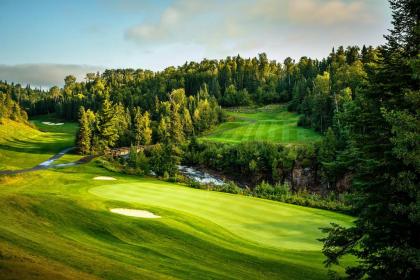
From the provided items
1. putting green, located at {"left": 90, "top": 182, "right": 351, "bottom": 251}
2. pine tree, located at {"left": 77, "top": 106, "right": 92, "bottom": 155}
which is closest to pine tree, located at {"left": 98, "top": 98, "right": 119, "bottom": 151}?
pine tree, located at {"left": 77, "top": 106, "right": 92, "bottom": 155}

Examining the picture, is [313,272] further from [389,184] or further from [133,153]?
[133,153]

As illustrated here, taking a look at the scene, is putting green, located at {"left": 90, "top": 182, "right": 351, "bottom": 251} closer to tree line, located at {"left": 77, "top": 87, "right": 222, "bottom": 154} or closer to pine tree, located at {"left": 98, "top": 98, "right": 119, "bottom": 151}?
tree line, located at {"left": 77, "top": 87, "right": 222, "bottom": 154}

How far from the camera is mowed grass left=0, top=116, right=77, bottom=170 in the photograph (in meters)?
62.3

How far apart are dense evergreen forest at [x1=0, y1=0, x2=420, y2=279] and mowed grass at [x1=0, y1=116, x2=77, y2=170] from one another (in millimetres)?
8315

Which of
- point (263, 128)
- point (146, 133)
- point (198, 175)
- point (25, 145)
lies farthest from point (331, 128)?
point (25, 145)

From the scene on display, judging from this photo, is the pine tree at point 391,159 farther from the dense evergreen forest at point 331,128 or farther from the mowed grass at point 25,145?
the mowed grass at point 25,145

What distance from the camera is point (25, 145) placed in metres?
79.3

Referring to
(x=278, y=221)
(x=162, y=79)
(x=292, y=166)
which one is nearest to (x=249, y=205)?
(x=278, y=221)

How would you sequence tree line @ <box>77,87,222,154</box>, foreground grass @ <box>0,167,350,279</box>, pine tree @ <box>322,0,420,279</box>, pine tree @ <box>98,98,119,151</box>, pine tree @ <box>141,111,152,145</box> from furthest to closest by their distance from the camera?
pine tree @ <box>141,111,152,145</box>
pine tree @ <box>98,98,119,151</box>
tree line @ <box>77,87,222,154</box>
pine tree @ <box>322,0,420,279</box>
foreground grass @ <box>0,167,350,279</box>

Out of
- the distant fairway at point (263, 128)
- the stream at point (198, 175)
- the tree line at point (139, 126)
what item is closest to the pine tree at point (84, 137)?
the tree line at point (139, 126)

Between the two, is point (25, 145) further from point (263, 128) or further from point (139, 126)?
point (263, 128)

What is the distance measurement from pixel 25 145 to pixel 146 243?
73.4 meters

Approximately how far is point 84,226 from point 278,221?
1538cm

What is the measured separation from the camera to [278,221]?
26922 mm
